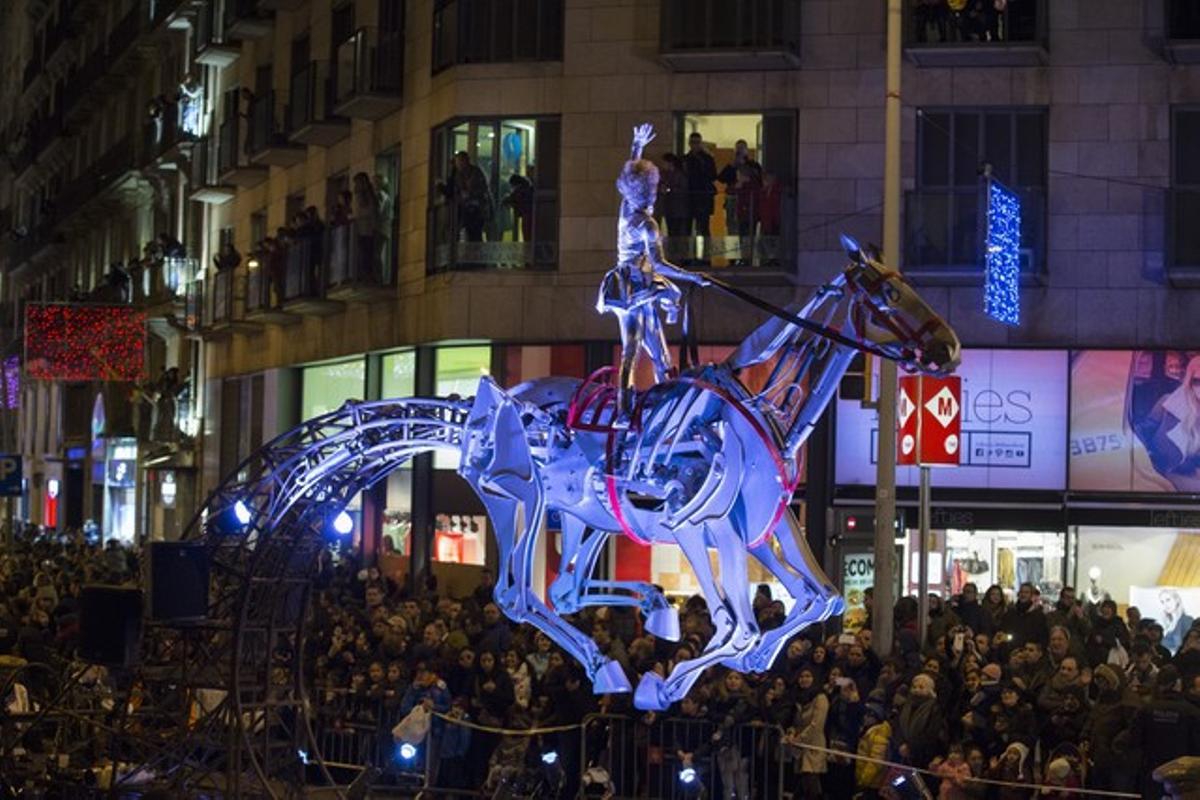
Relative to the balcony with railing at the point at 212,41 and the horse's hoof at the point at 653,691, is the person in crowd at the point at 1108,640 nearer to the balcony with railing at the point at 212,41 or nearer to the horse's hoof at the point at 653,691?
the horse's hoof at the point at 653,691

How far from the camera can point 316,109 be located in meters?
35.8

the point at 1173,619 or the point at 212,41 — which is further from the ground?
the point at 212,41

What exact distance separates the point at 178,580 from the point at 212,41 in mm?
31157

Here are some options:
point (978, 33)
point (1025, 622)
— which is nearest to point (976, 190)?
point (978, 33)

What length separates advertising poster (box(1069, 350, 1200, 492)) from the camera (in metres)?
26.8

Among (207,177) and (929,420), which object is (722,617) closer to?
(929,420)

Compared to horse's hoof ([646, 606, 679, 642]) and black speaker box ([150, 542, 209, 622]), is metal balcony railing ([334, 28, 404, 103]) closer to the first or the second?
black speaker box ([150, 542, 209, 622])

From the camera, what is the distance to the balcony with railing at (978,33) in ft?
88.9

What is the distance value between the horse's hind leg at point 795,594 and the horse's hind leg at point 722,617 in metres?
0.09

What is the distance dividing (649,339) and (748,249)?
1456cm

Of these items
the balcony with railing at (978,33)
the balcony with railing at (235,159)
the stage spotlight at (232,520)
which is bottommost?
the stage spotlight at (232,520)

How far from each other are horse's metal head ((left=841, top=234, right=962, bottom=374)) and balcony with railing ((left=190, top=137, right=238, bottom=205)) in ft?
106

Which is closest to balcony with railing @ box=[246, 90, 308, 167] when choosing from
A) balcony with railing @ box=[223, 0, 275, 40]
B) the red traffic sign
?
balcony with railing @ box=[223, 0, 275, 40]

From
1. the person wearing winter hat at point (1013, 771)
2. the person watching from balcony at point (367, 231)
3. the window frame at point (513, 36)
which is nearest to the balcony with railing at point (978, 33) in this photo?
the window frame at point (513, 36)
